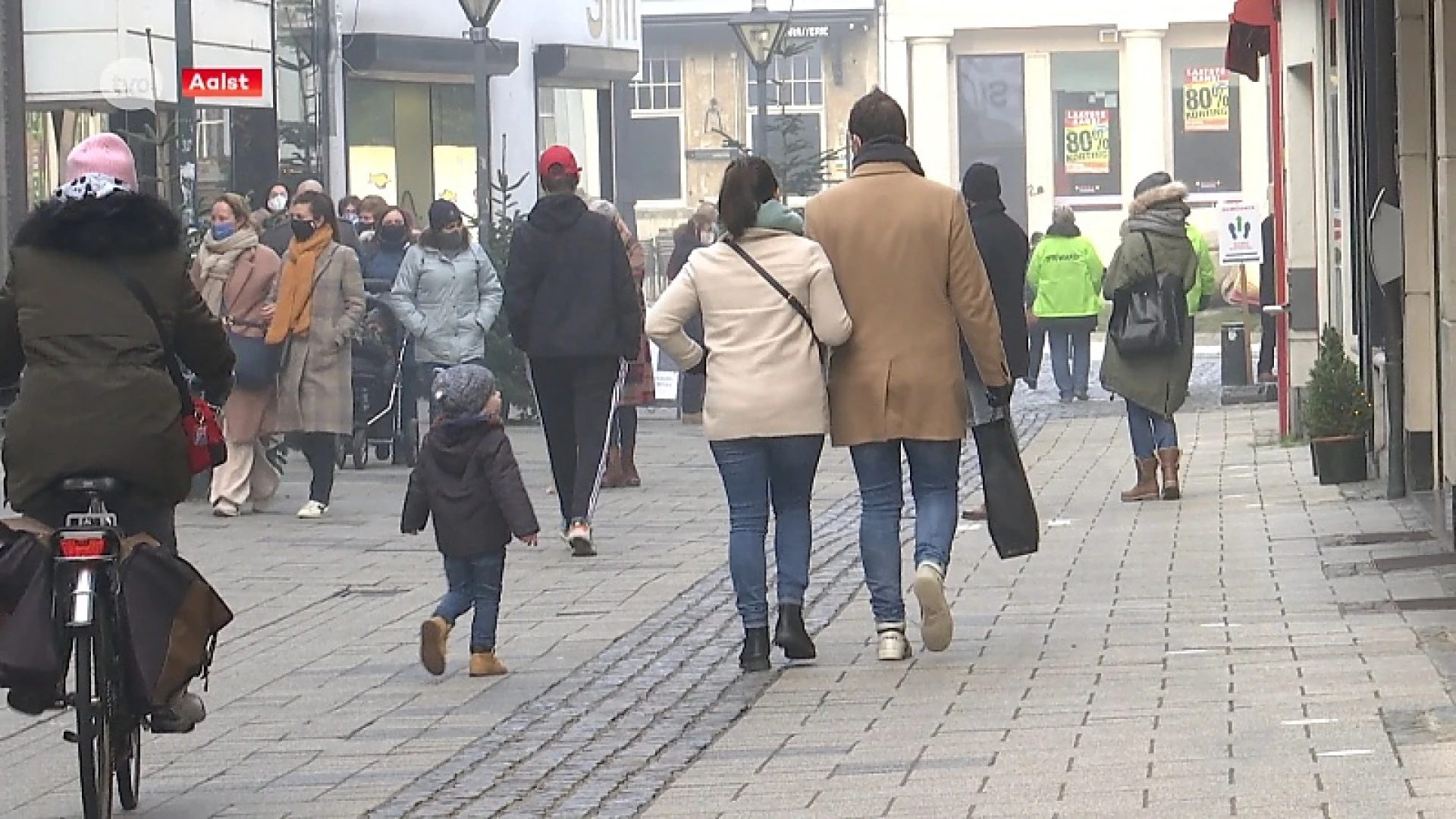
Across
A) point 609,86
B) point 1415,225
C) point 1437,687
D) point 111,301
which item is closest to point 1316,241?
point 1415,225

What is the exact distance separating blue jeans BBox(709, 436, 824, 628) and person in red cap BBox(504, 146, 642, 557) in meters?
3.75

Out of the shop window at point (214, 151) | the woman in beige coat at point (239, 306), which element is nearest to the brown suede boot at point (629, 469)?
the woman in beige coat at point (239, 306)

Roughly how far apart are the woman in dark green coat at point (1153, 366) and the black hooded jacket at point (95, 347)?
901 cm

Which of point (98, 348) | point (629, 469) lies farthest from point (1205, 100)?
point (98, 348)

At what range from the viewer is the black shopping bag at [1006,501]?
402 inches

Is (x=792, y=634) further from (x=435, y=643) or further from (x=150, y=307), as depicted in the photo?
(x=150, y=307)

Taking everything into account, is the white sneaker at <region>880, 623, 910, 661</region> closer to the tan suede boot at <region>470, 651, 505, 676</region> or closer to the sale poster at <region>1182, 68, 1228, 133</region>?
the tan suede boot at <region>470, 651, 505, 676</region>

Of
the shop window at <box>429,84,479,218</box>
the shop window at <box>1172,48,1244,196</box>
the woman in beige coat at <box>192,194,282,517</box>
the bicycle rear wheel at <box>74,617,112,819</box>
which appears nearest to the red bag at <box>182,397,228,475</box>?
the bicycle rear wheel at <box>74,617,112,819</box>

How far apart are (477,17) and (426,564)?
1217 cm

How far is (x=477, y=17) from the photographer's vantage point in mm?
25016

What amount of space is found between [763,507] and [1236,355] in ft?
51.1

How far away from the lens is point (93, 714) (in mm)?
7004

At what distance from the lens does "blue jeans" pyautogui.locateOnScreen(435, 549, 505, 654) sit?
9.93 meters

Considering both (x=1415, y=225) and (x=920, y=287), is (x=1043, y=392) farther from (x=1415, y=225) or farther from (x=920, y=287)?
(x=920, y=287)
